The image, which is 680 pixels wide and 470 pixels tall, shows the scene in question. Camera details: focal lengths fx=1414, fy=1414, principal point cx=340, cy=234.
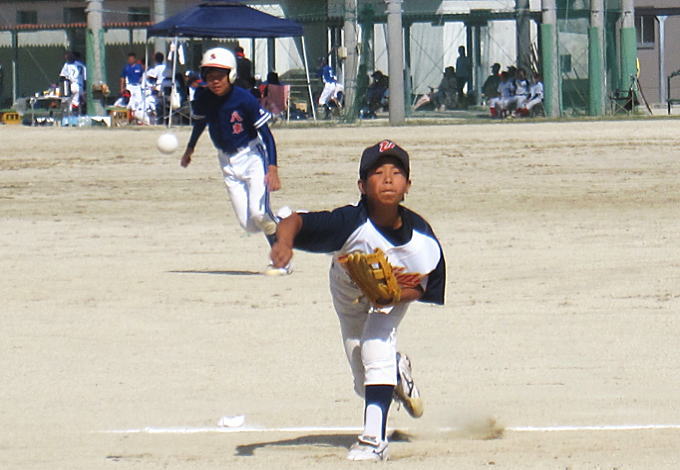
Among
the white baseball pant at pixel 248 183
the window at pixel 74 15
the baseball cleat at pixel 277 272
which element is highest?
the window at pixel 74 15

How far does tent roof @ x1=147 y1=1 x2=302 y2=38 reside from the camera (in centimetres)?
2534

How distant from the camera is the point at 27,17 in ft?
139

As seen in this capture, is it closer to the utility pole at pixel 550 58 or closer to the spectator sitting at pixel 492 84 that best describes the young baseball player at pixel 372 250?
the utility pole at pixel 550 58

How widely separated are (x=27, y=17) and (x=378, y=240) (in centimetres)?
3878

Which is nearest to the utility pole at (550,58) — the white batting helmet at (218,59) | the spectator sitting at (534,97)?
the spectator sitting at (534,97)

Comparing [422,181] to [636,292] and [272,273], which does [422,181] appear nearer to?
[272,273]

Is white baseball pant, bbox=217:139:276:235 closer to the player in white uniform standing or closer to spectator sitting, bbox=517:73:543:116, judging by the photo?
spectator sitting, bbox=517:73:543:116

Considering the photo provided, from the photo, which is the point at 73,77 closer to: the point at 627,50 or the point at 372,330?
the point at 627,50

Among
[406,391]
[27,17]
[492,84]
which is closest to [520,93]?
[492,84]

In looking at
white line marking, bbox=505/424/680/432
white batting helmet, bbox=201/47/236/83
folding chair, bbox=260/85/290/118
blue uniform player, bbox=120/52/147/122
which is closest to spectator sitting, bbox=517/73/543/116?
folding chair, bbox=260/85/290/118

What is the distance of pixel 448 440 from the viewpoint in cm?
591

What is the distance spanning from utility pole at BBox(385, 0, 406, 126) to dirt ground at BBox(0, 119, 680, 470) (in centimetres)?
1105

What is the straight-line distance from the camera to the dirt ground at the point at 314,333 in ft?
19.1

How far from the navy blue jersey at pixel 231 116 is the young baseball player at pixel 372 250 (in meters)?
4.90
